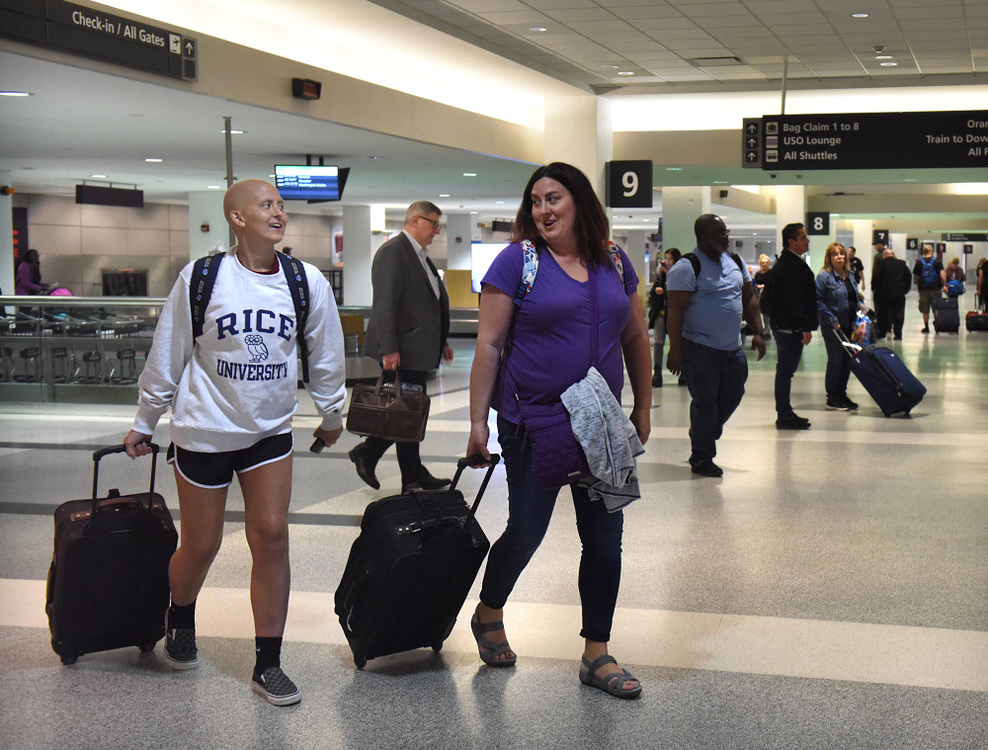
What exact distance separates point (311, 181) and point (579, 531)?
40.2ft

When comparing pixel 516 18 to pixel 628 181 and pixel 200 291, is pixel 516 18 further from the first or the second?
pixel 200 291

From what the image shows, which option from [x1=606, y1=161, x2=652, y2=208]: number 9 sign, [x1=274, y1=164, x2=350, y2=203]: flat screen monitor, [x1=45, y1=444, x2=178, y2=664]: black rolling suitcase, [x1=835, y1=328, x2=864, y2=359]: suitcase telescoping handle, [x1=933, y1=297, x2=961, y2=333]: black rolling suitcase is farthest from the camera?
[x1=933, y1=297, x2=961, y2=333]: black rolling suitcase

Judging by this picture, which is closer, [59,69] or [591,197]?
[591,197]

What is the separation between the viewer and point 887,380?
9609mm

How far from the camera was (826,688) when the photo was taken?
3.30m

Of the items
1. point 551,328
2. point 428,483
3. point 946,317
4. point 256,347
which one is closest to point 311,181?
point 428,483

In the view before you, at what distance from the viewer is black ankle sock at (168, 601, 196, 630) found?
11.3 feet

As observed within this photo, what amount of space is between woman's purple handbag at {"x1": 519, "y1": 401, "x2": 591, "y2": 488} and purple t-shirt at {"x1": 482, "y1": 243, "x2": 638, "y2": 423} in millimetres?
75

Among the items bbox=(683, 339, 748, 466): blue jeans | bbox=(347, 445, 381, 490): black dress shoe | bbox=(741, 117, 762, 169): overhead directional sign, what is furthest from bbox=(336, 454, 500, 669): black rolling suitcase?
bbox=(741, 117, 762, 169): overhead directional sign

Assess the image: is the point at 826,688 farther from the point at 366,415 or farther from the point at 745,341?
the point at 745,341

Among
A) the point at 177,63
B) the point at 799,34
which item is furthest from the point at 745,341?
the point at 177,63

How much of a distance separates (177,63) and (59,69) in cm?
89

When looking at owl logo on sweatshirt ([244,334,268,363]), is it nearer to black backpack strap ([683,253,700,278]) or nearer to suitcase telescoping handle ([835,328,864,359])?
black backpack strap ([683,253,700,278])

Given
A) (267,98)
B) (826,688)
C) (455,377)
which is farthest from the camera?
(455,377)
